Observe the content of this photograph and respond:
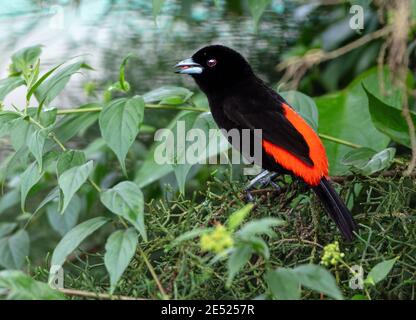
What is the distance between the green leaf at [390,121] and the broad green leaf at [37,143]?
1.11m

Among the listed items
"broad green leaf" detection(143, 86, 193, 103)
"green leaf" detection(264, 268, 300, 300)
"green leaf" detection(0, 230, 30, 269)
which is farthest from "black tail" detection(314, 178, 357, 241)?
"green leaf" detection(0, 230, 30, 269)

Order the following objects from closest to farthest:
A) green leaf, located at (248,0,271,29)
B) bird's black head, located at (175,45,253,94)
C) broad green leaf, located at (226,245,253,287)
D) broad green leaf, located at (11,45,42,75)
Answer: broad green leaf, located at (226,245,253,287) → green leaf, located at (248,0,271,29) → broad green leaf, located at (11,45,42,75) → bird's black head, located at (175,45,253,94)

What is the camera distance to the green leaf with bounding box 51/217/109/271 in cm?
222

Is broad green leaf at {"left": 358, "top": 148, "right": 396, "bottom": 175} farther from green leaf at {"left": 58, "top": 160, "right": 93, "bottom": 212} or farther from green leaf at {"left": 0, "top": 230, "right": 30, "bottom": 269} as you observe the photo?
green leaf at {"left": 0, "top": 230, "right": 30, "bottom": 269}

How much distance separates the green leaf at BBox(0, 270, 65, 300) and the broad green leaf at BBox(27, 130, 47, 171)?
44 cm

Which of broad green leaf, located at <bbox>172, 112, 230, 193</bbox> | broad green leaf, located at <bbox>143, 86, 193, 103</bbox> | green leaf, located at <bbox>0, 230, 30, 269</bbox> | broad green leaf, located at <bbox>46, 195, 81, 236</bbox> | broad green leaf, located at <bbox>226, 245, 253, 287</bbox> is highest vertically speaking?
broad green leaf, located at <bbox>226, 245, 253, 287</bbox>

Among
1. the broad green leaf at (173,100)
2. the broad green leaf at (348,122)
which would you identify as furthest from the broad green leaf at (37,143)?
the broad green leaf at (348,122)

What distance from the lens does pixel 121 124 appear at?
2.58 meters

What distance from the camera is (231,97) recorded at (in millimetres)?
3531

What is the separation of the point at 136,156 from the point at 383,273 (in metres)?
2.77

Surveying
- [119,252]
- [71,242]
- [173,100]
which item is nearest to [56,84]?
[173,100]

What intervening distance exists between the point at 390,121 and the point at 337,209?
2.00 feet

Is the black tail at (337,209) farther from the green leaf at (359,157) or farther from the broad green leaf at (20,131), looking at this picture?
the broad green leaf at (20,131)

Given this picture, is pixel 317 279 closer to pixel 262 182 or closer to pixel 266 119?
pixel 262 182
